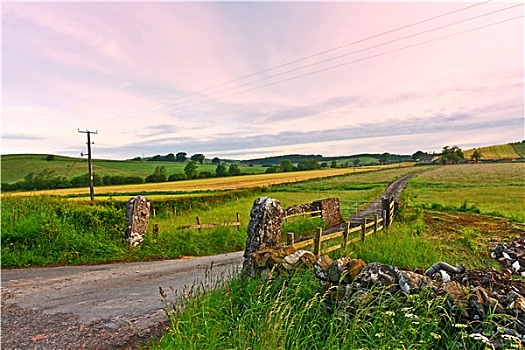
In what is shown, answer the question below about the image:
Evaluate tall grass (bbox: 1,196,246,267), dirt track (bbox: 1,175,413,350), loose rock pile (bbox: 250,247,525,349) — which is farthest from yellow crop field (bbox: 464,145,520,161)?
dirt track (bbox: 1,175,413,350)

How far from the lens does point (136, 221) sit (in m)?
11.8

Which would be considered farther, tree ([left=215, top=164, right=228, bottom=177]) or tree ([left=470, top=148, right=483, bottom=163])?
tree ([left=470, top=148, right=483, bottom=163])

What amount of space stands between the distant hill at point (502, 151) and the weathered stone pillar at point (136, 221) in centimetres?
11024

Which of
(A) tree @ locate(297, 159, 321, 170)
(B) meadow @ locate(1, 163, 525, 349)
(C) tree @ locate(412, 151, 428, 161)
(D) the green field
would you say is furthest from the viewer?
(C) tree @ locate(412, 151, 428, 161)

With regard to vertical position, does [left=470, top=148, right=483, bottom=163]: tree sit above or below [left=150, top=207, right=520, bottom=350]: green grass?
above

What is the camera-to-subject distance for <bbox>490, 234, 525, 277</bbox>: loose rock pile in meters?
9.31

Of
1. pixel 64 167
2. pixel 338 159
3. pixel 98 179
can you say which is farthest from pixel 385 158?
pixel 64 167

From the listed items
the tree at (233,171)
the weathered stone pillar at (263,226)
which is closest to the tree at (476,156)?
the tree at (233,171)

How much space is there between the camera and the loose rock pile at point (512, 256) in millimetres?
9312

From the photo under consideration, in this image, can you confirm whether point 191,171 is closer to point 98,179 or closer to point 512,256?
point 98,179

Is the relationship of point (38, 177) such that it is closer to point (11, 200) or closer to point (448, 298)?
point (11, 200)

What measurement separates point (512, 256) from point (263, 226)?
8.17 meters

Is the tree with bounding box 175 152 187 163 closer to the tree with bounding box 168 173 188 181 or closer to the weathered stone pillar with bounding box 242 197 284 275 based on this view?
the tree with bounding box 168 173 188 181

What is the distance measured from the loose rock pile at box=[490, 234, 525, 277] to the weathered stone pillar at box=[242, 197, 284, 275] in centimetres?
667
